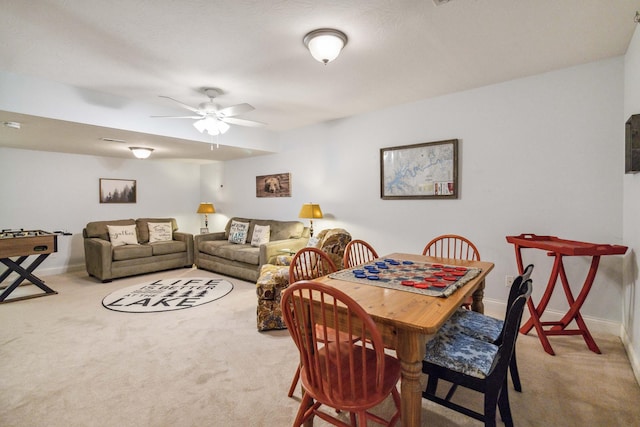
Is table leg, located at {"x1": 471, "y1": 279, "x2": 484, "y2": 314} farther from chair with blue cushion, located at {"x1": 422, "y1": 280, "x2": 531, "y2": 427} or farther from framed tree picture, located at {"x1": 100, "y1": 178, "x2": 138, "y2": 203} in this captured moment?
framed tree picture, located at {"x1": 100, "y1": 178, "x2": 138, "y2": 203}

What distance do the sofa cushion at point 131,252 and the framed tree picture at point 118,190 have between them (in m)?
1.50

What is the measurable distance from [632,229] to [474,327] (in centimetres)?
168

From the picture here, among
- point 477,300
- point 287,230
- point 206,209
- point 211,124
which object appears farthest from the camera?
point 206,209

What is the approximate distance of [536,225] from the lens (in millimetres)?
3018

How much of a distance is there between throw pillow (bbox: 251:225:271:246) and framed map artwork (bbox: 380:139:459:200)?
83.3 inches

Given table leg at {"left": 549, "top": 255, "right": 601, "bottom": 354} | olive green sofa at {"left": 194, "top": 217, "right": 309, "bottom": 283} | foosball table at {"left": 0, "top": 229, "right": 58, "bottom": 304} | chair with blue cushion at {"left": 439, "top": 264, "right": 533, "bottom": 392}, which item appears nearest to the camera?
chair with blue cushion at {"left": 439, "top": 264, "right": 533, "bottom": 392}

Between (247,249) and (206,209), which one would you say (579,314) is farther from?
(206,209)

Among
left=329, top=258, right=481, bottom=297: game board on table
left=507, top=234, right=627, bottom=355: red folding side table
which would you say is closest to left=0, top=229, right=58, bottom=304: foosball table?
left=329, top=258, right=481, bottom=297: game board on table

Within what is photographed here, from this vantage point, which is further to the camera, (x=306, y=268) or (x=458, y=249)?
(x=458, y=249)

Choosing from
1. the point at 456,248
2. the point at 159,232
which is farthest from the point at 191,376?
the point at 159,232

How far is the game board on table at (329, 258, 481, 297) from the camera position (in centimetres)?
164

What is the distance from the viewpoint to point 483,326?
5.79ft

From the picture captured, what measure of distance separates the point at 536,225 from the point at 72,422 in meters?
3.93

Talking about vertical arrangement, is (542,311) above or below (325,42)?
below
